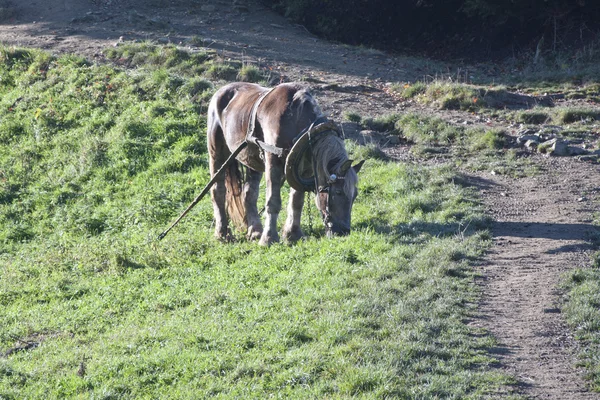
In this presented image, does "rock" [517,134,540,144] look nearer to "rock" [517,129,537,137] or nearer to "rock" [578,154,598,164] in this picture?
"rock" [517,129,537,137]

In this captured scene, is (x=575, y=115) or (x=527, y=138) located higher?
(x=575, y=115)

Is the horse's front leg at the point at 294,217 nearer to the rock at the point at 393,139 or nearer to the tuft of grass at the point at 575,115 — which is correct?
the rock at the point at 393,139

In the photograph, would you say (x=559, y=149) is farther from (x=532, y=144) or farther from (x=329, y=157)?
(x=329, y=157)

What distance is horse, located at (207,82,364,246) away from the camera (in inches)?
403

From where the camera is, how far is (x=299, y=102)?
1048 cm

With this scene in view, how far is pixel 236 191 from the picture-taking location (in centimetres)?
1208

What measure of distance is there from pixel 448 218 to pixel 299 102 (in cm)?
259

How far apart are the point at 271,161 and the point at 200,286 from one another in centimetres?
193

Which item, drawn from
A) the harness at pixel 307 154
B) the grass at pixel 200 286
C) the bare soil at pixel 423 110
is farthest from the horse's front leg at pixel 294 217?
the bare soil at pixel 423 110

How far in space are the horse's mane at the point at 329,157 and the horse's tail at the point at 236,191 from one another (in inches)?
84.6

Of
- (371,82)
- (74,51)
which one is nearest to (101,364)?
(371,82)

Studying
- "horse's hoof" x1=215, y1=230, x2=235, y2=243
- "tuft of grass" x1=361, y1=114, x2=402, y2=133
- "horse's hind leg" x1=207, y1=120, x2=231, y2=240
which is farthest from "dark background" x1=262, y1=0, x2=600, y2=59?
"horse's hoof" x1=215, y1=230, x2=235, y2=243

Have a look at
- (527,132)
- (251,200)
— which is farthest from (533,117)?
(251,200)

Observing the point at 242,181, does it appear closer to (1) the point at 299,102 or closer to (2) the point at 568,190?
(1) the point at 299,102
